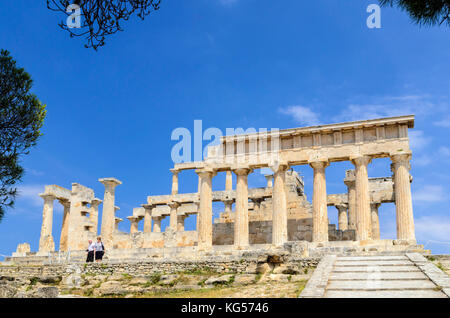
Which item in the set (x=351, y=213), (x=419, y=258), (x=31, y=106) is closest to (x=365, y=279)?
(x=419, y=258)

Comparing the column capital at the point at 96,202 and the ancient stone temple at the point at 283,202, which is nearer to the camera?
the ancient stone temple at the point at 283,202

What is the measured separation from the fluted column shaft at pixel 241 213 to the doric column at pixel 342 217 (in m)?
9.52

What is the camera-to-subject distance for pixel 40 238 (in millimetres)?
35562

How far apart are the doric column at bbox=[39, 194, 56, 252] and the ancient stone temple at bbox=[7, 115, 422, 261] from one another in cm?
7

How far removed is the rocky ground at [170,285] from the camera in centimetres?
1414

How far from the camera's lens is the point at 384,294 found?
11484 millimetres

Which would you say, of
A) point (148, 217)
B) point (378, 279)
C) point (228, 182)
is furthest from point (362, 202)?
point (148, 217)

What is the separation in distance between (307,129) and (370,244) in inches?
284

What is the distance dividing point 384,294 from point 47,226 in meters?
29.4

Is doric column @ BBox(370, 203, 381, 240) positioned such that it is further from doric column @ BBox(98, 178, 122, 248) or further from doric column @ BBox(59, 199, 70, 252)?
doric column @ BBox(59, 199, 70, 252)

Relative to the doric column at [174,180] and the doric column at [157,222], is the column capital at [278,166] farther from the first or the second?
the doric column at [157,222]

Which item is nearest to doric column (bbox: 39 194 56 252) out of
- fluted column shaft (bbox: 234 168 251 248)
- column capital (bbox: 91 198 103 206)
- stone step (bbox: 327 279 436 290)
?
column capital (bbox: 91 198 103 206)

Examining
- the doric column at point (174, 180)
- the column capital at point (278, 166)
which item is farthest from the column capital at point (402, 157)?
the doric column at point (174, 180)
